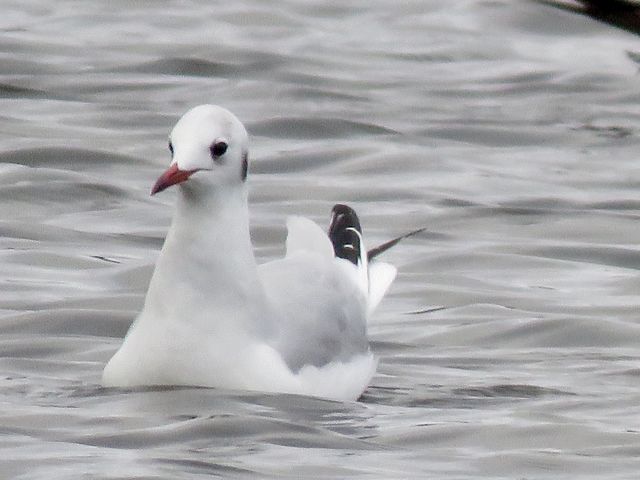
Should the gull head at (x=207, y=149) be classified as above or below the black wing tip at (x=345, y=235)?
above

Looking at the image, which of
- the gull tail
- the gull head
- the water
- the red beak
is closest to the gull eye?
the gull head

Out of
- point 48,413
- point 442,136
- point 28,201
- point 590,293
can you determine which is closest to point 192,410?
point 48,413

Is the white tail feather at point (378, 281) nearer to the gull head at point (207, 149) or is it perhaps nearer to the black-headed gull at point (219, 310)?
the black-headed gull at point (219, 310)

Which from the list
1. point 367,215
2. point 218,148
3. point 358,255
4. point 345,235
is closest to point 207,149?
point 218,148

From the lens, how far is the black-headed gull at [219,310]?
7020 millimetres

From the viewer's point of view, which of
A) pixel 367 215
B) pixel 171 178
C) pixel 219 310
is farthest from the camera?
pixel 367 215

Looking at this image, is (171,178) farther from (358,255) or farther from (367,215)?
(367,215)

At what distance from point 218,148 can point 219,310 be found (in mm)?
546

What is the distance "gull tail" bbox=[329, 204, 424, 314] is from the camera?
27.9 ft

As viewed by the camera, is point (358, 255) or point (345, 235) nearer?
point (358, 255)

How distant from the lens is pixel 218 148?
7.04 metres

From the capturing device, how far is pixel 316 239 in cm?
823

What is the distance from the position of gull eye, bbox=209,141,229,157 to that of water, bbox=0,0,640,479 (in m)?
0.78

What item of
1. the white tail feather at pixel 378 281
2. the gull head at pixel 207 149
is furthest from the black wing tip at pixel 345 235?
the gull head at pixel 207 149
